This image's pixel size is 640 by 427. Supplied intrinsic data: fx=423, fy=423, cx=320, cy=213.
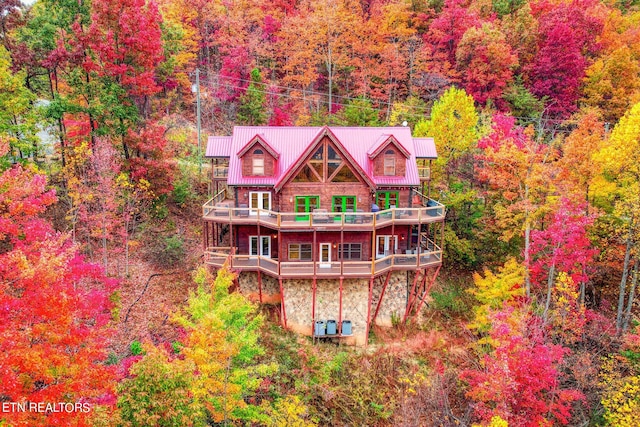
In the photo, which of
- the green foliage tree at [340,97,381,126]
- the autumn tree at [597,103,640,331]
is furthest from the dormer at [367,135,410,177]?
the autumn tree at [597,103,640,331]

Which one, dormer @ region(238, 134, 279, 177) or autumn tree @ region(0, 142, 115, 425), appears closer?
autumn tree @ region(0, 142, 115, 425)

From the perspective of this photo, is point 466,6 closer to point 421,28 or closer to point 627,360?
point 421,28

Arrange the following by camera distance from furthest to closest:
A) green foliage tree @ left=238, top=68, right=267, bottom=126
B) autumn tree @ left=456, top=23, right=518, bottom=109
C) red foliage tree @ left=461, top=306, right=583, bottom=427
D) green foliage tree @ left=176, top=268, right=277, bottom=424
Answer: autumn tree @ left=456, top=23, right=518, bottom=109
green foliage tree @ left=238, top=68, right=267, bottom=126
red foliage tree @ left=461, top=306, right=583, bottom=427
green foliage tree @ left=176, top=268, right=277, bottom=424

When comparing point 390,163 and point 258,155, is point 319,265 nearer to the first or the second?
point 258,155

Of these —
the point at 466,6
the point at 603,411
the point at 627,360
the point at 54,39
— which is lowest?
the point at 603,411

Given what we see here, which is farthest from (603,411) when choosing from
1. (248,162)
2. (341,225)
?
(248,162)

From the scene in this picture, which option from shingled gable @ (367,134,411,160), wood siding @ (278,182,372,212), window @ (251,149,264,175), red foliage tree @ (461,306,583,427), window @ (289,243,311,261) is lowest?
red foliage tree @ (461,306,583,427)

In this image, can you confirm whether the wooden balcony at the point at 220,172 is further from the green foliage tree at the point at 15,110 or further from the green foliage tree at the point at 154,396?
the green foliage tree at the point at 154,396

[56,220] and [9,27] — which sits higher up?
[9,27]

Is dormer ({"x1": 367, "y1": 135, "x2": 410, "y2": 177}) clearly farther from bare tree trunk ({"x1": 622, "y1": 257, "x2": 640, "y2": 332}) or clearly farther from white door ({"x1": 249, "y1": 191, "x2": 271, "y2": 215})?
bare tree trunk ({"x1": 622, "y1": 257, "x2": 640, "y2": 332})
